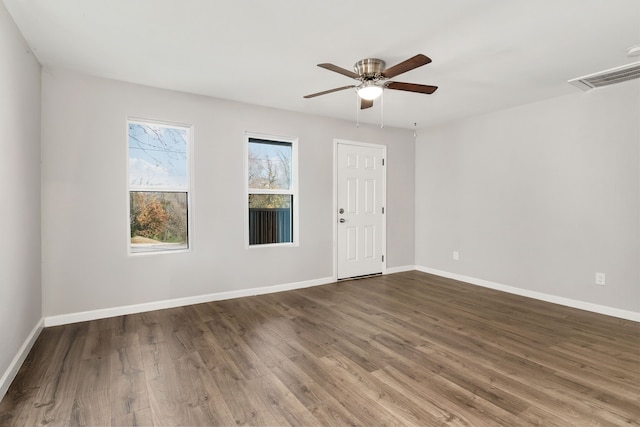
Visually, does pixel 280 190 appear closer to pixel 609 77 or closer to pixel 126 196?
pixel 126 196

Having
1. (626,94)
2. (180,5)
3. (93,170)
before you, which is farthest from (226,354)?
(626,94)

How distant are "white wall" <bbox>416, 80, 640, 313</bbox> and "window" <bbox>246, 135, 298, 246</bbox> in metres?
2.47

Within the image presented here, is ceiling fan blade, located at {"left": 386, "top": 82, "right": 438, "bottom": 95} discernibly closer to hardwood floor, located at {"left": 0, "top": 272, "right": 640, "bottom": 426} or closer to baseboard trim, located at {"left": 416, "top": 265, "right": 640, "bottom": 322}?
hardwood floor, located at {"left": 0, "top": 272, "right": 640, "bottom": 426}

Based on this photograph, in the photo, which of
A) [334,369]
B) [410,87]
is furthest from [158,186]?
[410,87]

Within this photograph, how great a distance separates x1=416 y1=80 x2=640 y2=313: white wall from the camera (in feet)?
11.2

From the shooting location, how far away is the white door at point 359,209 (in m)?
4.98

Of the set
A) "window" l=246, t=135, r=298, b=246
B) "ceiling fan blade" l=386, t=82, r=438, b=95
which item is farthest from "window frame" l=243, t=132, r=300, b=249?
"ceiling fan blade" l=386, t=82, r=438, b=95

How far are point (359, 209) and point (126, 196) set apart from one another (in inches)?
125

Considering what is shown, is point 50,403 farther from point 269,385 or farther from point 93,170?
point 93,170

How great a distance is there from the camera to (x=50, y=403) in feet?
6.36

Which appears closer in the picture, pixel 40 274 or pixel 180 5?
pixel 180 5

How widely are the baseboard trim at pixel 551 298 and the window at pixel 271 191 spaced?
262 centimetres

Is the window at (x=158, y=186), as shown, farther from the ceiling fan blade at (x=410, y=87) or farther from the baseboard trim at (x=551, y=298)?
the baseboard trim at (x=551, y=298)

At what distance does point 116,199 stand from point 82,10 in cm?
181
